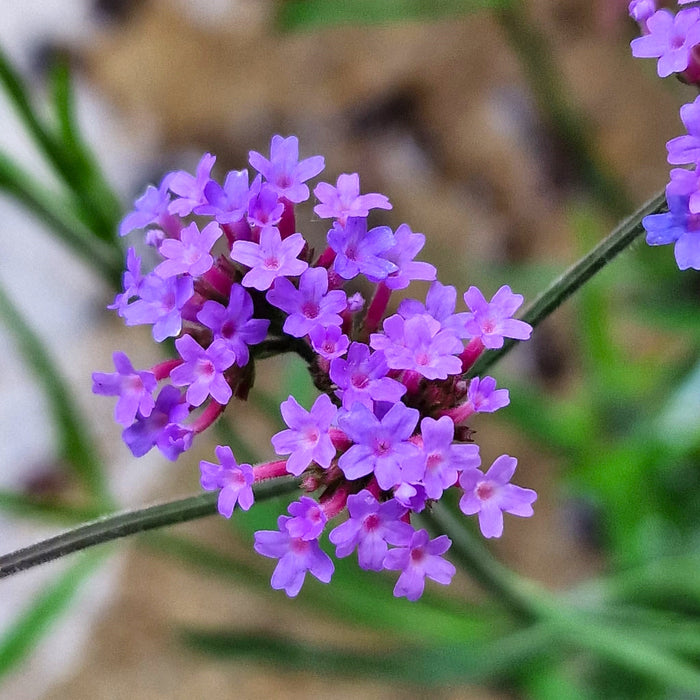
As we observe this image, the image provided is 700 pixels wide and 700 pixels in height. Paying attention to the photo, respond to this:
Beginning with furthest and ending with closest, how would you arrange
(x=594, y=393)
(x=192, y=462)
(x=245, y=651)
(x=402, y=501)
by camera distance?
(x=192, y=462) → (x=594, y=393) → (x=245, y=651) → (x=402, y=501)

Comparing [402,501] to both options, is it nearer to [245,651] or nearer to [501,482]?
[501,482]

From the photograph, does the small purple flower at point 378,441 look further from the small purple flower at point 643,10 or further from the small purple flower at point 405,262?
the small purple flower at point 643,10

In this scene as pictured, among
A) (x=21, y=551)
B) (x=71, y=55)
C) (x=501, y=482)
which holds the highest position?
(x=71, y=55)

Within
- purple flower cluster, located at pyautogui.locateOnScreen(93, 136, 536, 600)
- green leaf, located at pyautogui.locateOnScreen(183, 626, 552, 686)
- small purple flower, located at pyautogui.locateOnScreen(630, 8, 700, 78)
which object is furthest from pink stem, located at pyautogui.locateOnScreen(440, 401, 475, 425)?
green leaf, located at pyautogui.locateOnScreen(183, 626, 552, 686)

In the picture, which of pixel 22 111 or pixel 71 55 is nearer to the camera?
pixel 22 111

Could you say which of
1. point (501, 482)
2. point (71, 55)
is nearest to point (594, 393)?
point (501, 482)

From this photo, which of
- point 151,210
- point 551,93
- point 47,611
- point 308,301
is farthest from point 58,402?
point 551,93

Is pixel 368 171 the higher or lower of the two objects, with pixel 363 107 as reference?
lower
